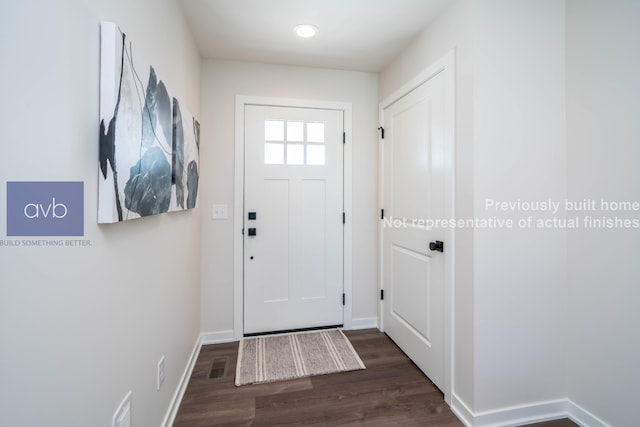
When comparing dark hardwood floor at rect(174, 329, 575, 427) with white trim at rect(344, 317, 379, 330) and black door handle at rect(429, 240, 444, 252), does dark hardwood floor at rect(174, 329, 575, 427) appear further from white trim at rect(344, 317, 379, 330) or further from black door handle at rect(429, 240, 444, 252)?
black door handle at rect(429, 240, 444, 252)

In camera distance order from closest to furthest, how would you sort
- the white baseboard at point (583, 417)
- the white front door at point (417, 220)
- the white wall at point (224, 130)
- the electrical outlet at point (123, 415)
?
1. the electrical outlet at point (123, 415)
2. the white baseboard at point (583, 417)
3. the white front door at point (417, 220)
4. the white wall at point (224, 130)

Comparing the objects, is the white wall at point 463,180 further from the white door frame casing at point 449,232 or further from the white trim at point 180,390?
the white trim at point 180,390

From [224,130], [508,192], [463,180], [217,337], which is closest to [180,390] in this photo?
[217,337]

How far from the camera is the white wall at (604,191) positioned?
1.38m

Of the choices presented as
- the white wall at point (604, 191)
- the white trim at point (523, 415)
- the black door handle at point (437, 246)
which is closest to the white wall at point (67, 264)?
the black door handle at point (437, 246)

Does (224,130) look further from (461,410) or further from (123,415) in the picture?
(461,410)

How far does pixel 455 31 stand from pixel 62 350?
2295 mm

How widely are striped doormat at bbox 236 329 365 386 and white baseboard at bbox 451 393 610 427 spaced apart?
705 millimetres

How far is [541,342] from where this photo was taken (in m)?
1.66

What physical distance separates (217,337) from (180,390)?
2.41 ft

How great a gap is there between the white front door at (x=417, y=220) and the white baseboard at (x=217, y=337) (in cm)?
142

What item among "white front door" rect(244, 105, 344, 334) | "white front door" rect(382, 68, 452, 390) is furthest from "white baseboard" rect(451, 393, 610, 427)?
"white front door" rect(244, 105, 344, 334)

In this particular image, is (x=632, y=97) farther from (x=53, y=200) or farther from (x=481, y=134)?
(x=53, y=200)

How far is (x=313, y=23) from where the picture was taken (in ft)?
6.53
